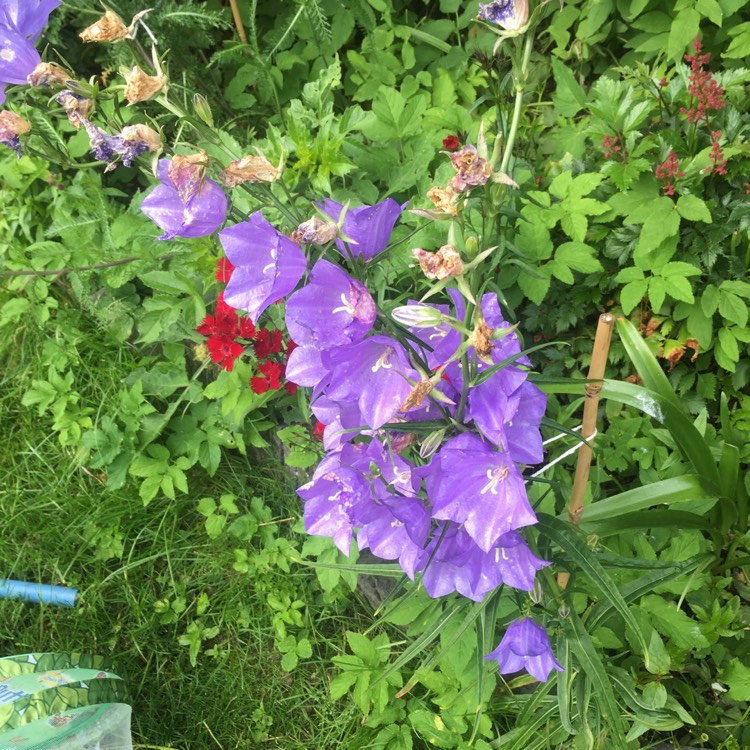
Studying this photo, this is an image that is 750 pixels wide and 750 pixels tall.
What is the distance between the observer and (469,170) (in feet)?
2.81

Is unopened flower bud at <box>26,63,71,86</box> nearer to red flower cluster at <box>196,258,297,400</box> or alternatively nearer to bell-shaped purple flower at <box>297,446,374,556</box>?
bell-shaped purple flower at <box>297,446,374,556</box>

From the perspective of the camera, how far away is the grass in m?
2.31

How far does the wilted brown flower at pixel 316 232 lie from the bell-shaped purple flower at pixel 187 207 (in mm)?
141

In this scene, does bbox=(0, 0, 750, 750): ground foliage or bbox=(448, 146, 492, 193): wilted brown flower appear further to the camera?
bbox=(0, 0, 750, 750): ground foliage

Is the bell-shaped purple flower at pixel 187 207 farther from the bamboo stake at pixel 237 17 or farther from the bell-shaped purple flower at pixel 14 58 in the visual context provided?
the bamboo stake at pixel 237 17

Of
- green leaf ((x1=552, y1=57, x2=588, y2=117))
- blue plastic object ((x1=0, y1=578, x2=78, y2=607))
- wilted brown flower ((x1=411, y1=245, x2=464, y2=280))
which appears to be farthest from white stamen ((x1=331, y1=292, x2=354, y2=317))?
blue plastic object ((x1=0, y1=578, x2=78, y2=607))

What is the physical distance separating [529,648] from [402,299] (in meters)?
0.81

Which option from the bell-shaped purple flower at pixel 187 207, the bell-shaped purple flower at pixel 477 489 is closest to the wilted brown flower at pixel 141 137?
the bell-shaped purple flower at pixel 187 207

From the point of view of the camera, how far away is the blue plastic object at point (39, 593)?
2.47 meters

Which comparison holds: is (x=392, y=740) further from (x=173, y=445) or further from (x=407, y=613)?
(x=173, y=445)

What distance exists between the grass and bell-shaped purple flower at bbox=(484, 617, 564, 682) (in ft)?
2.92

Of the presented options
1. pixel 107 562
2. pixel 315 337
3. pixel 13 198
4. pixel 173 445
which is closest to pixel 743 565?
pixel 315 337

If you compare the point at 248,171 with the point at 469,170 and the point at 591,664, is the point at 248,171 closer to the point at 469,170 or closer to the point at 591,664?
the point at 469,170

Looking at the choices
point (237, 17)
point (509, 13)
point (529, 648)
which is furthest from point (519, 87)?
point (237, 17)
